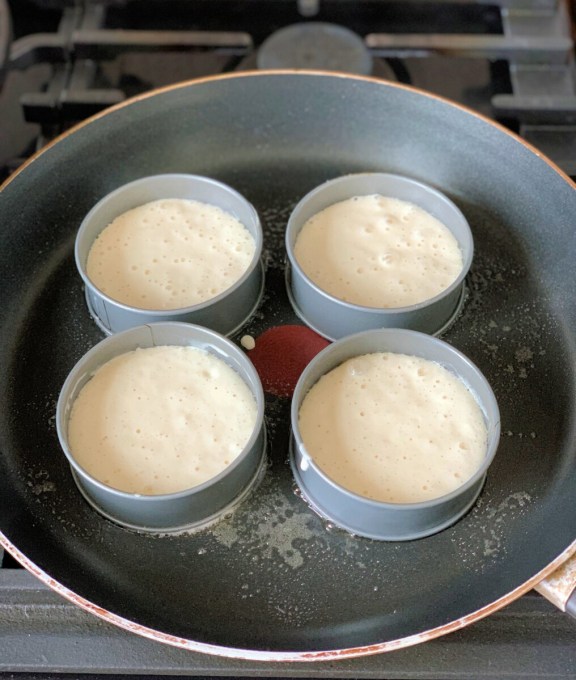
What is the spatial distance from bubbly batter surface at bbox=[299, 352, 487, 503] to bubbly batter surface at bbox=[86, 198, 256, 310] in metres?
0.20

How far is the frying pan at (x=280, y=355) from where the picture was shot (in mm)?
862

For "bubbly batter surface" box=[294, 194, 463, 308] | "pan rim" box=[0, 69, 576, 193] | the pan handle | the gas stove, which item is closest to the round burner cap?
the gas stove

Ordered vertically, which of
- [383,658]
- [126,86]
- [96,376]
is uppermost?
[126,86]

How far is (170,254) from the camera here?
1078 millimetres

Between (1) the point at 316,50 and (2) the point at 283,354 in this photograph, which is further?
(1) the point at 316,50

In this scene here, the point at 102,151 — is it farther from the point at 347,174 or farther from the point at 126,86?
the point at 347,174

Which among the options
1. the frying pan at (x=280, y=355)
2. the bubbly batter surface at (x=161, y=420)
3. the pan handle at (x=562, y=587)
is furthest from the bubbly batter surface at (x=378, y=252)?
the pan handle at (x=562, y=587)

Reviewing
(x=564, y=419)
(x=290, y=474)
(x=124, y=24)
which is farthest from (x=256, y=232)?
(x=124, y=24)

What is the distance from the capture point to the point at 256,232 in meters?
→ 1.03

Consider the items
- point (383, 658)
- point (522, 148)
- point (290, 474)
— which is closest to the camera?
point (383, 658)

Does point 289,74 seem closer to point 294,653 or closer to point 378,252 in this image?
point 378,252

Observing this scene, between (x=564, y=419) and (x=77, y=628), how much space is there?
56 cm

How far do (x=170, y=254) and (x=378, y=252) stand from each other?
10.1 inches

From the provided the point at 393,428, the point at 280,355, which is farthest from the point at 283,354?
the point at 393,428
